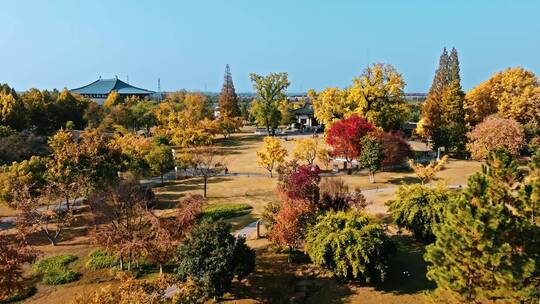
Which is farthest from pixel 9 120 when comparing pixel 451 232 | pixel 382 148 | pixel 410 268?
pixel 451 232

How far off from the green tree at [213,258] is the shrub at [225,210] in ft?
34.7

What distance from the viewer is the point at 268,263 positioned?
23875 millimetres

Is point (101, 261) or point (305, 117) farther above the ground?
point (305, 117)

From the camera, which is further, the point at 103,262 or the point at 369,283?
the point at 103,262

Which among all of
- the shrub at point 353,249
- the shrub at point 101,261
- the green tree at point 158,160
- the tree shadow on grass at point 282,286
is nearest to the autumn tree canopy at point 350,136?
Answer: the green tree at point 158,160

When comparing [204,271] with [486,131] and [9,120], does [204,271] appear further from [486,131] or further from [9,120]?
[9,120]

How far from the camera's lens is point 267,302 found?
65.0 ft

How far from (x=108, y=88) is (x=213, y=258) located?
116971 millimetres

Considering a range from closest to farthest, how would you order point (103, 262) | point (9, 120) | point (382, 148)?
point (103, 262) < point (382, 148) < point (9, 120)

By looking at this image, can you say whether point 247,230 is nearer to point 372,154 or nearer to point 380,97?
point 372,154

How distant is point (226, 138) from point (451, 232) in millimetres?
65238

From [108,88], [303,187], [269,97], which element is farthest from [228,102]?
[303,187]

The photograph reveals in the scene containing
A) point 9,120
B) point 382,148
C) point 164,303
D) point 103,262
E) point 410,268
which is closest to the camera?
point 164,303

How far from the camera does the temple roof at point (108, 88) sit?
399 feet
